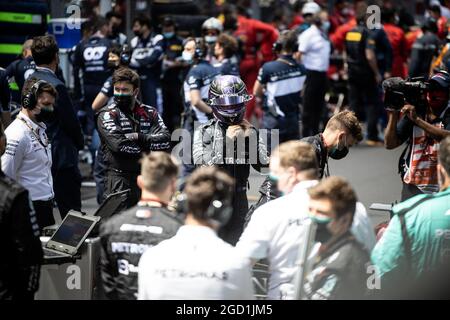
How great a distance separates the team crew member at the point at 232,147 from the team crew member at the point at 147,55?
A: 256 inches

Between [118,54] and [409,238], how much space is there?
6.32 metres

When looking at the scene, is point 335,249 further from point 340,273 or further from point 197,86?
point 197,86

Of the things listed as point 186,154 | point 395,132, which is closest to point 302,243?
point 395,132

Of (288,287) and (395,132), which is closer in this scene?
(288,287)

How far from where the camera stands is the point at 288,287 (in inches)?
225

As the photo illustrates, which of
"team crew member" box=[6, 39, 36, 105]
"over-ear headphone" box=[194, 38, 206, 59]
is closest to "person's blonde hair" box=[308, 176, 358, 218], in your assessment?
"team crew member" box=[6, 39, 36, 105]

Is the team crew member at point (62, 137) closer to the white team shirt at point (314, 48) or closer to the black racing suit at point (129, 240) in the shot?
the black racing suit at point (129, 240)

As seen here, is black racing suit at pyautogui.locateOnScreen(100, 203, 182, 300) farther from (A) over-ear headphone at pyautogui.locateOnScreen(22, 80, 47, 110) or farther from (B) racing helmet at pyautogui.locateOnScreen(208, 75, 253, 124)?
(A) over-ear headphone at pyautogui.locateOnScreen(22, 80, 47, 110)

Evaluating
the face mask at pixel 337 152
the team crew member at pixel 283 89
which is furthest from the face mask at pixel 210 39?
the face mask at pixel 337 152

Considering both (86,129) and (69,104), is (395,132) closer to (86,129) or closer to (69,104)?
(69,104)

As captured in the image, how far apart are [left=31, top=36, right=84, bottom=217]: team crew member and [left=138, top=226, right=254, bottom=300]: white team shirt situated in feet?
13.6

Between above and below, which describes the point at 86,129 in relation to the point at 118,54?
below

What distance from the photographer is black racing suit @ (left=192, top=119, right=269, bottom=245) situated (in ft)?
24.9

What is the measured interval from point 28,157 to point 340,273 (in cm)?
328
